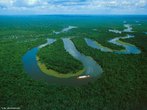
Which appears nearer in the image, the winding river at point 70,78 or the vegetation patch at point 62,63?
the winding river at point 70,78

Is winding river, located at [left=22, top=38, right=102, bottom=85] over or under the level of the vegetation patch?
under

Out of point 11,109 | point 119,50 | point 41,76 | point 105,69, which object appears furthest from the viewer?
point 119,50

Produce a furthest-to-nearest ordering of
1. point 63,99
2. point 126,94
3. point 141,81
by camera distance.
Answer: point 141,81 → point 126,94 → point 63,99

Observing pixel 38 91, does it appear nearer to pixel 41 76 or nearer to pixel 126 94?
pixel 41 76

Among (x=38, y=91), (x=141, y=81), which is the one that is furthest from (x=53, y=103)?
(x=141, y=81)

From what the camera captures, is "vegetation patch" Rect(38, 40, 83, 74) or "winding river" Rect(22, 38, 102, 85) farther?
"vegetation patch" Rect(38, 40, 83, 74)

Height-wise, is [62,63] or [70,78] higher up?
[62,63]

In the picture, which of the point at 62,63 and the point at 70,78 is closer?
A: the point at 70,78

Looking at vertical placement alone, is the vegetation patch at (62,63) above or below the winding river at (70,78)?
above

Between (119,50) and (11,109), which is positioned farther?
(119,50)

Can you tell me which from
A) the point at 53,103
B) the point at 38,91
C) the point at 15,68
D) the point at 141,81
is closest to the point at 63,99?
the point at 53,103
